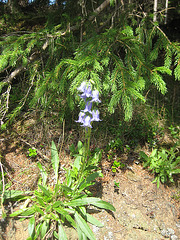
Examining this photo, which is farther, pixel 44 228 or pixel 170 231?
pixel 170 231

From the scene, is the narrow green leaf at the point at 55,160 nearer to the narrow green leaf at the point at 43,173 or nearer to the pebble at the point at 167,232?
the narrow green leaf at the point at 43,173

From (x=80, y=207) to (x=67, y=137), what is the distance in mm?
1159

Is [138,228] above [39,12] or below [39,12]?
below

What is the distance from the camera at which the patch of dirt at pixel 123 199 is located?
236cm

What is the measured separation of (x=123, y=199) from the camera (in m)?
2.71

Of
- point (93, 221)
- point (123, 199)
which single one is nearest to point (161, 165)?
point (123, 199)

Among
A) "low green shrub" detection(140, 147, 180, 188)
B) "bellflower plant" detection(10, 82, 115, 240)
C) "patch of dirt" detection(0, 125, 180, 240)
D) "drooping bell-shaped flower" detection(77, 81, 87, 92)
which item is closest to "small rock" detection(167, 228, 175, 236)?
"patch of dirt" detection(0, 125, 180, 240)

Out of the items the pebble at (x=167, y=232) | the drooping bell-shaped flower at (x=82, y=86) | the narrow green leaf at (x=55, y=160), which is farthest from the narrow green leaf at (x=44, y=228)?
the drooping bell-shaped flower at (x=82, y=86)

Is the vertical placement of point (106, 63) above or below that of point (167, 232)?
above

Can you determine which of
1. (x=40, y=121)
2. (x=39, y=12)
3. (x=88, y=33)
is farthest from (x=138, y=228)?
(x=39, y=12)

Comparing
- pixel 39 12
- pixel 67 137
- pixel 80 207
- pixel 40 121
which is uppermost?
pixel 39 12

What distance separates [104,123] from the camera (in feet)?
10.7

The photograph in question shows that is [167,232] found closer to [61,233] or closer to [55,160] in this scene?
[61,233]

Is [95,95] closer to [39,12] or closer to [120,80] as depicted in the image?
[120,80]
